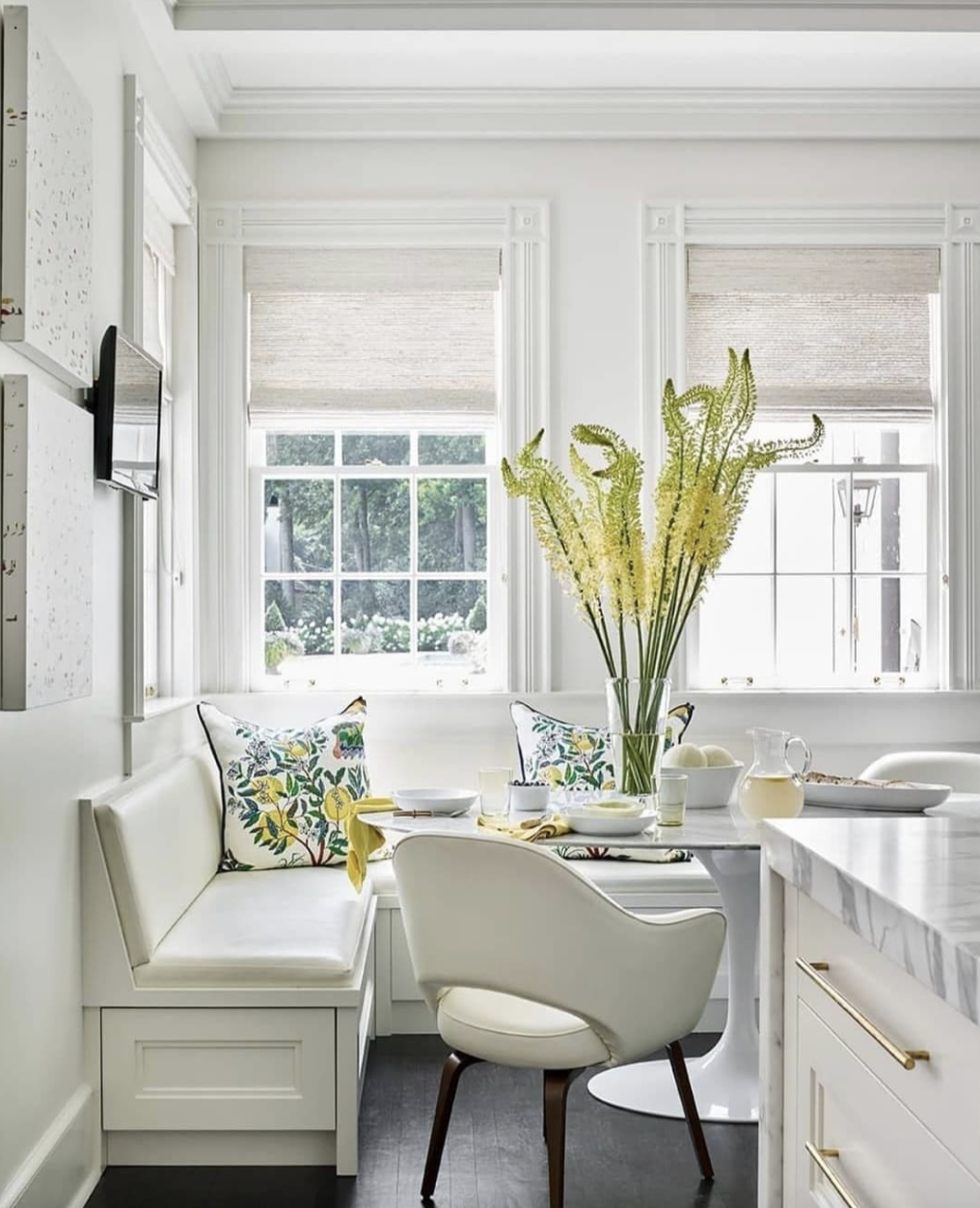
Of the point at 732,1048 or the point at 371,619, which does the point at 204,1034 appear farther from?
the point at 371,619

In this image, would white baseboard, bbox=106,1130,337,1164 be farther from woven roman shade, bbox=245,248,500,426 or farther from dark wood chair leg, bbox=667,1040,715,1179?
woven roman shade, bbox=245,248,500,426

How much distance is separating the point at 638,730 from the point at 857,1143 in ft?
5.89

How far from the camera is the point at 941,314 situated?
4.59 meters

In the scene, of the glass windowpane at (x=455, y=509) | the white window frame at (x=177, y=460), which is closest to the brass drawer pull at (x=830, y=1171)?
the white window frame at (x=177, y=460)

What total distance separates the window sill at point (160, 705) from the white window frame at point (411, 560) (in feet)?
1.29

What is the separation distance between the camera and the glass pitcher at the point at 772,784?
279cm

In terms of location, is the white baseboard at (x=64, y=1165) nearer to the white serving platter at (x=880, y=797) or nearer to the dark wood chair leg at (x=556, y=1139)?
the dark wood chair leg at (x=556, y=1139)

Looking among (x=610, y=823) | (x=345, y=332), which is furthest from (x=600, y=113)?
(x=610, y=823)

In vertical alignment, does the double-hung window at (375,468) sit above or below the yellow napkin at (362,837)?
above

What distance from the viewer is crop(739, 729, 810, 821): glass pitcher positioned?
9.15 feet

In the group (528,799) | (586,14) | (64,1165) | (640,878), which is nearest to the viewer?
(64,1165)

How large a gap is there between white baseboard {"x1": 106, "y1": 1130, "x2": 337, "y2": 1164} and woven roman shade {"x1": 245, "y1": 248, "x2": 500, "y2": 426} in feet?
8.03

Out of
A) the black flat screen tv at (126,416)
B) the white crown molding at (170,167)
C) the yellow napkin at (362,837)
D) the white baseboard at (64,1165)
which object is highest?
the white crown molding at (170,167)

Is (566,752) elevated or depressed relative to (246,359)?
depressed
